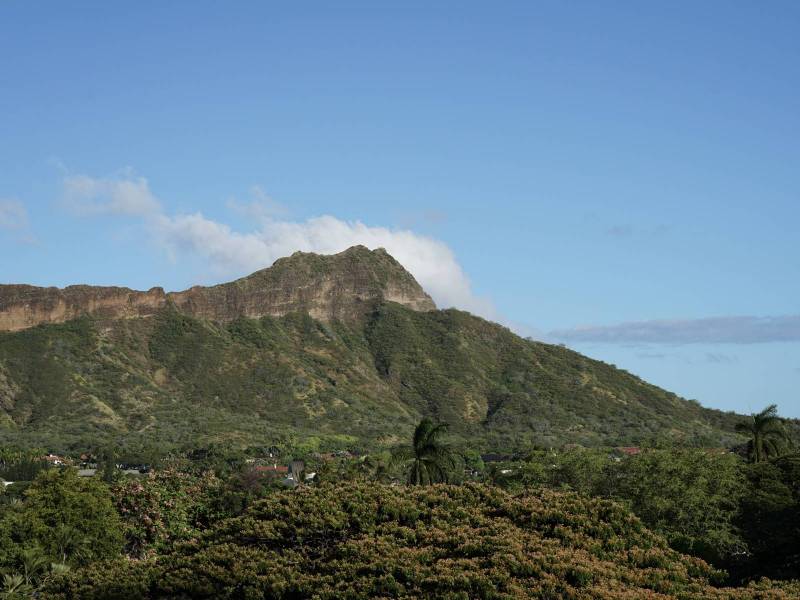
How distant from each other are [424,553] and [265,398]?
15153cm

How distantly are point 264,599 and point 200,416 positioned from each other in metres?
138

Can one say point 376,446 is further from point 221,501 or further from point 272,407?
point 221,501

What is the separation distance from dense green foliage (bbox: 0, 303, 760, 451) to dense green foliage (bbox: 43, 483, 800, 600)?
108m

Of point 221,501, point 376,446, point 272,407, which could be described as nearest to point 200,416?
point 272,407

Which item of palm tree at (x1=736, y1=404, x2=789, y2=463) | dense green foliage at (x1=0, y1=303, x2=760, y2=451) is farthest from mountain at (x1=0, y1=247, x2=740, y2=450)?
palm tree at (x1=736, y1=404, x2=789, y2=463)

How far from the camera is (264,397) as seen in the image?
576 feet

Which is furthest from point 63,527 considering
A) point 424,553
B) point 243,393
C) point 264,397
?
point 243,393

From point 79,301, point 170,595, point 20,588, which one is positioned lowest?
point 20,588

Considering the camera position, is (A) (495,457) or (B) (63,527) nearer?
(B) (63,527)

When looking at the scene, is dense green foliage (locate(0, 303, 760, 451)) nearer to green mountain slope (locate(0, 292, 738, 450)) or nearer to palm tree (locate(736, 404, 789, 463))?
green mountain slope (locate(0, 292, 738, 450))

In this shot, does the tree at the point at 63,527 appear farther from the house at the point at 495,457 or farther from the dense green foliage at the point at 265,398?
the house at the point at 495,457

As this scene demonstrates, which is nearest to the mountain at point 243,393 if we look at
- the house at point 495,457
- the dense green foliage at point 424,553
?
the house at point 495,457

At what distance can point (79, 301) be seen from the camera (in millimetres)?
189375

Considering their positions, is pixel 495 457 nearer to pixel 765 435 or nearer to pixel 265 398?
pixel 265 398
